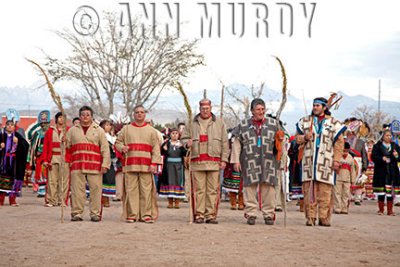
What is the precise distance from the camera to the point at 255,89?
31.5 metres

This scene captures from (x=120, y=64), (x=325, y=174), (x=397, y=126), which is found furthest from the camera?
(x=120, y=64)

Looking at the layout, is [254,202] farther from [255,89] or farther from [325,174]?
[255,89]

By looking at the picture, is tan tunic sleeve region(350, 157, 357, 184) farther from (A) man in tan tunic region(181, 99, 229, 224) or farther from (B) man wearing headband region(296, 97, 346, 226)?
(A) man in tan tunic region(181, 99, 229, 224)

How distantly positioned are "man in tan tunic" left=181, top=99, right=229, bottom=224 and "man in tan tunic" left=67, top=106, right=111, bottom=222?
1389 mm

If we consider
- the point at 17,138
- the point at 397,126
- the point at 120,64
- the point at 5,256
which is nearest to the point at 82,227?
the point at 5,256

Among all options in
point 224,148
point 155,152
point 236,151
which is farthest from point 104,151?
point 236,151

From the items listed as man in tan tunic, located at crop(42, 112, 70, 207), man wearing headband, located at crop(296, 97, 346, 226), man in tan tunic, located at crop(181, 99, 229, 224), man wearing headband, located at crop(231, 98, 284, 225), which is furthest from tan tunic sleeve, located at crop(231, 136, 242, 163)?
man in tan tunic, located at crop(42, 112, 70, 207)

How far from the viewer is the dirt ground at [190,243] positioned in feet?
19.8

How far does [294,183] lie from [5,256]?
8.11m

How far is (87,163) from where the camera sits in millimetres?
9516

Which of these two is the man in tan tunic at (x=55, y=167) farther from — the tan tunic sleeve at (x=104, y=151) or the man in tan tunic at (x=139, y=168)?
the man in tan tunic at (x=139, y=168)

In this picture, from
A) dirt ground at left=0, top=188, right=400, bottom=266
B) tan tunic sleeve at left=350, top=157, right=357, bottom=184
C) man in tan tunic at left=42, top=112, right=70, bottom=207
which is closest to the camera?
dirt ground at left=0, top=188, right=400, bottom=266

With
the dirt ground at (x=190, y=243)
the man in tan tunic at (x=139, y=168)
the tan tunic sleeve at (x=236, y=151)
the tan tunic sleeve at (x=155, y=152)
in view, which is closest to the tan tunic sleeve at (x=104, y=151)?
the man in tan tunic at (x=139, y=168)

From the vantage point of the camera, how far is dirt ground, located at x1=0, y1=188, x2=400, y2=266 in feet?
19.8
